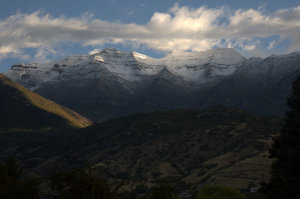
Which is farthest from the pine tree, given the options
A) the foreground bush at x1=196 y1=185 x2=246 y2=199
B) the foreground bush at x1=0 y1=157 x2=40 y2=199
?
the foreground bush at x1=0 y1=157 x2=40 y2=199

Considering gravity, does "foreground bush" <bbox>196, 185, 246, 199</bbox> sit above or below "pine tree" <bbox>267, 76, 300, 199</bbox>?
below

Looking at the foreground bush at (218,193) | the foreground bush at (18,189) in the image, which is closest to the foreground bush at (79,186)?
the foreground bush at (18,189)

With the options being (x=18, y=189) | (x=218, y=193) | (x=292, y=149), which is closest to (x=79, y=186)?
(x=18, y=189)

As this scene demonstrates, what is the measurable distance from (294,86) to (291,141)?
25.7ft

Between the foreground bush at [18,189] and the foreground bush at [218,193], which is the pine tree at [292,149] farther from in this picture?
the foreground bush at [18,189]

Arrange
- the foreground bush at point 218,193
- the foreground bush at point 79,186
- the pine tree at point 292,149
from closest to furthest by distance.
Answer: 1. the pine tree at point 292,149
2. the foreground bush at point 79,186
3. the foreground bush at point 218,193

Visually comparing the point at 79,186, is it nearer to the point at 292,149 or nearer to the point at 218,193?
the point at 292,149

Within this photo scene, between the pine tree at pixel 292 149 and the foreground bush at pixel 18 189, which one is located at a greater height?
the pine tree at pixel 292 149

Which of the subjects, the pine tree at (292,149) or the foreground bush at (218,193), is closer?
the pine tree at (292,149)

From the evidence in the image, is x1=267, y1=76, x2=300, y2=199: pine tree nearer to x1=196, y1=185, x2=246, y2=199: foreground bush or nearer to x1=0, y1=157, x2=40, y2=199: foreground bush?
x1=196, y1=185, x2=246, y2=199: foreground bush

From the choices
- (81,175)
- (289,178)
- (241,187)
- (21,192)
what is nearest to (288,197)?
(289,178)

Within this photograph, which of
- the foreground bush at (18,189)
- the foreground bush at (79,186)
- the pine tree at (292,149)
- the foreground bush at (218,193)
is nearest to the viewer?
the pine tree at (292,149)

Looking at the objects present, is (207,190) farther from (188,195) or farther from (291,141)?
(188,195)

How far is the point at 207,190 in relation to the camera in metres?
98.9
